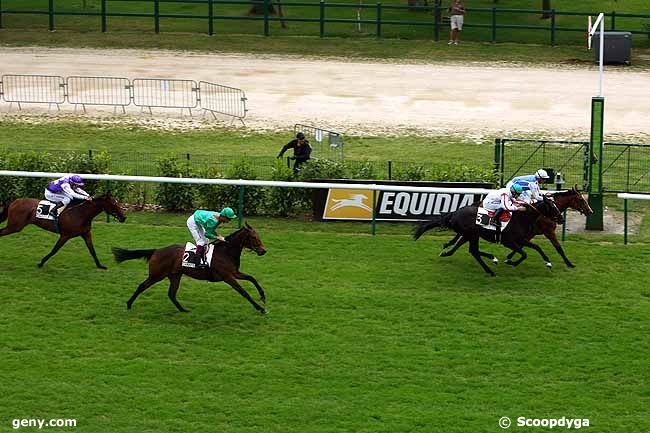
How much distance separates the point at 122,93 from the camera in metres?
32.5

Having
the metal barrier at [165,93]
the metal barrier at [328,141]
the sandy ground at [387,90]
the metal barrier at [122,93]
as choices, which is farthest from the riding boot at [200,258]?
the metal barrier at [165,93]

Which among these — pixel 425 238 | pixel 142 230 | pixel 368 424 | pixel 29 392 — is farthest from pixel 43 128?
pixel 368 424

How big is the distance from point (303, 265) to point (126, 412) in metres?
5.84

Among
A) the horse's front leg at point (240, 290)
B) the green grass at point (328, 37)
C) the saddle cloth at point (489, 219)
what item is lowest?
the horse's front leg at point (240, 290)

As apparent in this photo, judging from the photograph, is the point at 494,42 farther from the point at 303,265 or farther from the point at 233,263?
the point at 233,263

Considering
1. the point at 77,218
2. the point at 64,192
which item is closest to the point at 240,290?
the point at 77,218

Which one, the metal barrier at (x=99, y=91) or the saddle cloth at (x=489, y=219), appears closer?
the saddle cloth at (x=489, y=219)

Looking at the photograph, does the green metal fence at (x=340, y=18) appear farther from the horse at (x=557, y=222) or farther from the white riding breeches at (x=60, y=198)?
the white riding breeches at (x=60, y=198)

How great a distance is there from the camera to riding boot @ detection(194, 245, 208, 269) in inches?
674

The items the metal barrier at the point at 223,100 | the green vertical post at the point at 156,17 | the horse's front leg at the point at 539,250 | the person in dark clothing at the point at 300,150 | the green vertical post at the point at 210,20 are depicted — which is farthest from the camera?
the green vertical post at the point at 156,17

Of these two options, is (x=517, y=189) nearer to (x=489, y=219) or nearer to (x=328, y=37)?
(x=489, y=219)

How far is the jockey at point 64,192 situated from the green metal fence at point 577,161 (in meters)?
8.13

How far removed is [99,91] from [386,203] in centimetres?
1301

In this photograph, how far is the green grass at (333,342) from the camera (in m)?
14.7
